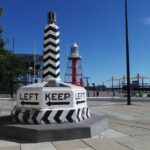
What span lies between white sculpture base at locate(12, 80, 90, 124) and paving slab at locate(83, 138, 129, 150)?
1.70 meters

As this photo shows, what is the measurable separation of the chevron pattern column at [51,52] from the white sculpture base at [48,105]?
2.85 feet

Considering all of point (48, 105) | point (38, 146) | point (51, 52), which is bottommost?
point (38, 146)

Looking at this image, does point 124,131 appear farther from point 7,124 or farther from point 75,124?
point 7,124

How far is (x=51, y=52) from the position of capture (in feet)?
46.7

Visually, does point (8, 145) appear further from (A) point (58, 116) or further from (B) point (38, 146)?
(A) point (58, 116)

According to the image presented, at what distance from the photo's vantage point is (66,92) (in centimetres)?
1288

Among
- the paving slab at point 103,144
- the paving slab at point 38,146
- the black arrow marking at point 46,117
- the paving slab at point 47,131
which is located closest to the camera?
the paving slab at point 103,144

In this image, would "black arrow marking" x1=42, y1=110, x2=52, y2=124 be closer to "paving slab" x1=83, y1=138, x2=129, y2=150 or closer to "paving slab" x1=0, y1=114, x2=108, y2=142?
"paving slab" x1=0, y1=114, x2=108, y2=142

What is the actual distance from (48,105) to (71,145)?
2.48 m

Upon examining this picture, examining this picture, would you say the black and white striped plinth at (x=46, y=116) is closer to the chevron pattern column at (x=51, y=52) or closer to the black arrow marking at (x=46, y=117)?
the black arrow marking at (x=46, y=117)

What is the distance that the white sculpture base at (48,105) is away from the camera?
12.4m

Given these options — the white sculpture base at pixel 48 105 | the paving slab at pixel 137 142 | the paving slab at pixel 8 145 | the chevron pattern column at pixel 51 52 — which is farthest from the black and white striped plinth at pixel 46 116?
the paving slab at pixel 137 142

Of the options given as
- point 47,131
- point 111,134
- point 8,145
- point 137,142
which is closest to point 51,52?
point 111,134

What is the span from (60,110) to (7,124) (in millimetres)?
1672
